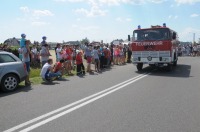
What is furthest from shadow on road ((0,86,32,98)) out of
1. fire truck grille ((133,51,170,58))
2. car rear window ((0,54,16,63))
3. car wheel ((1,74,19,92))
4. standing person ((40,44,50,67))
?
fire truck grille ((133,51,170,58))

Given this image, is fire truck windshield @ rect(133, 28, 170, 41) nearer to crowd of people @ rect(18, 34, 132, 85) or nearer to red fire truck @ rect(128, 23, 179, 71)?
red fire truck @ rect(128, 23, 179, 71)

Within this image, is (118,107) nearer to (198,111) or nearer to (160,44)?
(198,111)

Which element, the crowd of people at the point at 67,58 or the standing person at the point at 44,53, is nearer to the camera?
the crowd of people at the point at 67,58

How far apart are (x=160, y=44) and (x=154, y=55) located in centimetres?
72

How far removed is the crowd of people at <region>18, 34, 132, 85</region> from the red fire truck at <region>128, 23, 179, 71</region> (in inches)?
111

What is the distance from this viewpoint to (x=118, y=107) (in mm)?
7203

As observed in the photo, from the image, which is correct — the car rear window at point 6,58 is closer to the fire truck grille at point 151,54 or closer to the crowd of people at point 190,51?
the fire truck grille at point 151,54

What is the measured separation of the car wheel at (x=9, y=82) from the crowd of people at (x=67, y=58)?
3.56ft

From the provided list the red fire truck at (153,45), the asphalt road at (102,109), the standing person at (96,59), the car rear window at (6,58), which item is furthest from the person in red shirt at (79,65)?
the car rear window at (6,58)

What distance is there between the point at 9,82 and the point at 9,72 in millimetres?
367

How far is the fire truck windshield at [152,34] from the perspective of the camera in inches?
616

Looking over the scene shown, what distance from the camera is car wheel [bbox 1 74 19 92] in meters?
9.79

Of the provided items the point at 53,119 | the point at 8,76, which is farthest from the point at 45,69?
the point at 53,119

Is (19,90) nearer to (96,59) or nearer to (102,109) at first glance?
(102,109)
